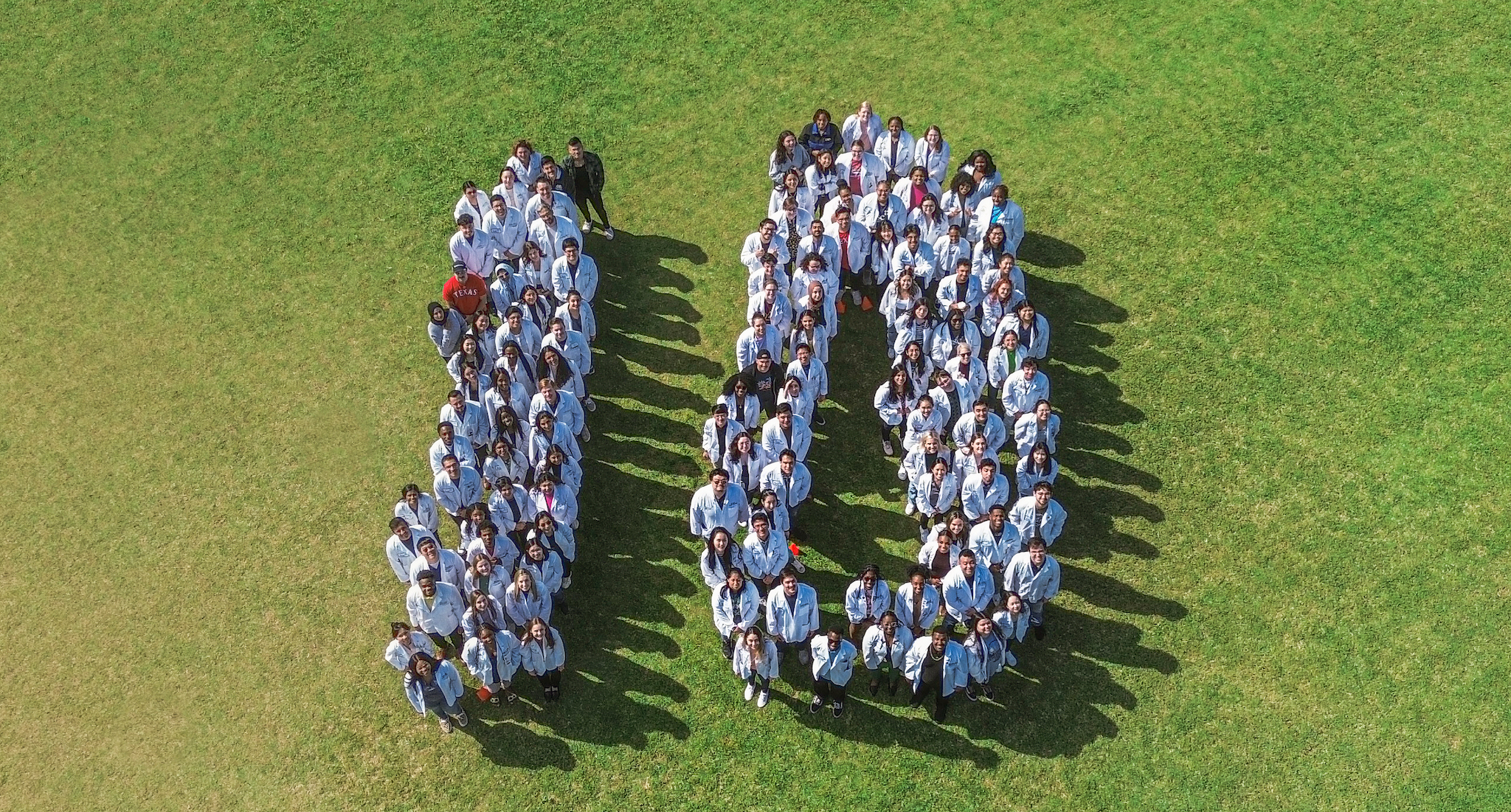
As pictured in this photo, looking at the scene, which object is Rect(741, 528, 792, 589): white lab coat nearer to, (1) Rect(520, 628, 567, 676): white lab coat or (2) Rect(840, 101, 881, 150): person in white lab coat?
(1) Rect(520, 628, 567, 676): white lab coat

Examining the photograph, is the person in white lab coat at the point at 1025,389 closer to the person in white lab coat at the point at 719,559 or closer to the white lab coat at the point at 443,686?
the person in white lab coat at the point at 719,559

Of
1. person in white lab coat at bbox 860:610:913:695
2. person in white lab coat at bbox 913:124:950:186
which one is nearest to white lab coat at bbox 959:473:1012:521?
person in white lab coat at bbox 860:610:913:695

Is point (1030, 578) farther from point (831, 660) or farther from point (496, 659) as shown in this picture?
point (496, 659)

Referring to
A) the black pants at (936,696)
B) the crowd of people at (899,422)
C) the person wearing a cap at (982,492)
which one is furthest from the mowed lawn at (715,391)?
the person wearing a cap at (982,492)

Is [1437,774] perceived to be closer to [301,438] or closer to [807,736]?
[807,736]

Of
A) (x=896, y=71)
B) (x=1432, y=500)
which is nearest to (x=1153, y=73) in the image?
(x=896, y=71)

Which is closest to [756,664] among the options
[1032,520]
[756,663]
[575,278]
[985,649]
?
[756,663]
